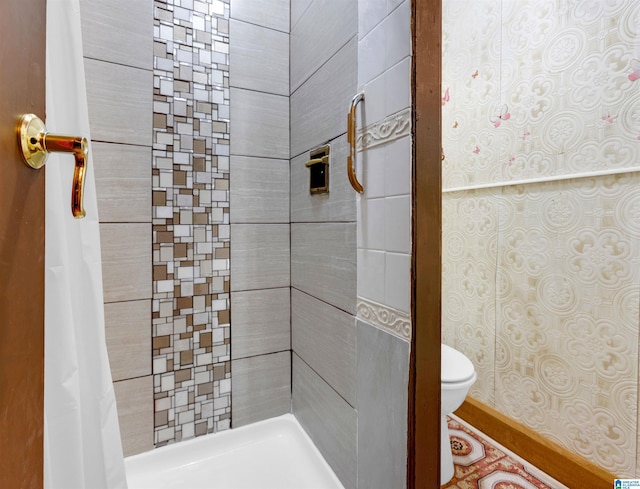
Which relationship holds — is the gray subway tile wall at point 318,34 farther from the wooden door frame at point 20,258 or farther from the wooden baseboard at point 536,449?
the wooden baseboard at point 536,449

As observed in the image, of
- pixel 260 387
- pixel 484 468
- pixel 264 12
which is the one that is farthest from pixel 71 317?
pixel 484 468

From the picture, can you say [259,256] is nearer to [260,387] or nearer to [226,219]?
[226,219]

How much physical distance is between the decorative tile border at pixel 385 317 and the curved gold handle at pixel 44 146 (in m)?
0.74

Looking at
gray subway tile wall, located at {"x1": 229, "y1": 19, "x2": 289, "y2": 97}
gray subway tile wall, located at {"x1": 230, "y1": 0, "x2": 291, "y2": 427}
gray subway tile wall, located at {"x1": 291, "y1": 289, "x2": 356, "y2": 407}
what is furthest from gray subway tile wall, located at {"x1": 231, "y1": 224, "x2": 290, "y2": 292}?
gray subway tile wall, located at {"x1": 229, "y1": 19, "x2": 289, "y2": 97}

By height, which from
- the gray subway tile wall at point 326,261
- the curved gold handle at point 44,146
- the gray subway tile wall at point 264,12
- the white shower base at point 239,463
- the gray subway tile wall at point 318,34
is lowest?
the white shower base at point 239,463

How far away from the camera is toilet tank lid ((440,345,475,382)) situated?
57.7 inches

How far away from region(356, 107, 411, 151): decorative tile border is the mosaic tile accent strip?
2.32ft

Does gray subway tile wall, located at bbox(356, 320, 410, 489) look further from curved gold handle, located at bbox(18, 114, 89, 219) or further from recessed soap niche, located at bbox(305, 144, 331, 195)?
curved gold handle, located at bbox(18, 114, 89, 219)

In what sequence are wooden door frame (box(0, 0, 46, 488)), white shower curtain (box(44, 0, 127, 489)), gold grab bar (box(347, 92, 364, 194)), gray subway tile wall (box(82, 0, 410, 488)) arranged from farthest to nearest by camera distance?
gray subway tile wall (box(82, 0, 410, 488)) → gold grab bar (box(347, 92, 364, 194)) → white shower curtain (box(44, 0, 127, 489)) → wooden door frame (box(0, 0, 46, 488))

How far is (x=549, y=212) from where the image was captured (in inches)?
62.1

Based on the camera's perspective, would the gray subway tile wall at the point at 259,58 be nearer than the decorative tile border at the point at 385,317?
No

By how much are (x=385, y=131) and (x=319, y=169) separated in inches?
16.4

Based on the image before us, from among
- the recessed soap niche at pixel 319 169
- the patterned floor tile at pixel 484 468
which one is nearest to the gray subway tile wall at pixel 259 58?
the recessed soap niche at pixel 319 169

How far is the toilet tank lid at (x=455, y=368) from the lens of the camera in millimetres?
1465
